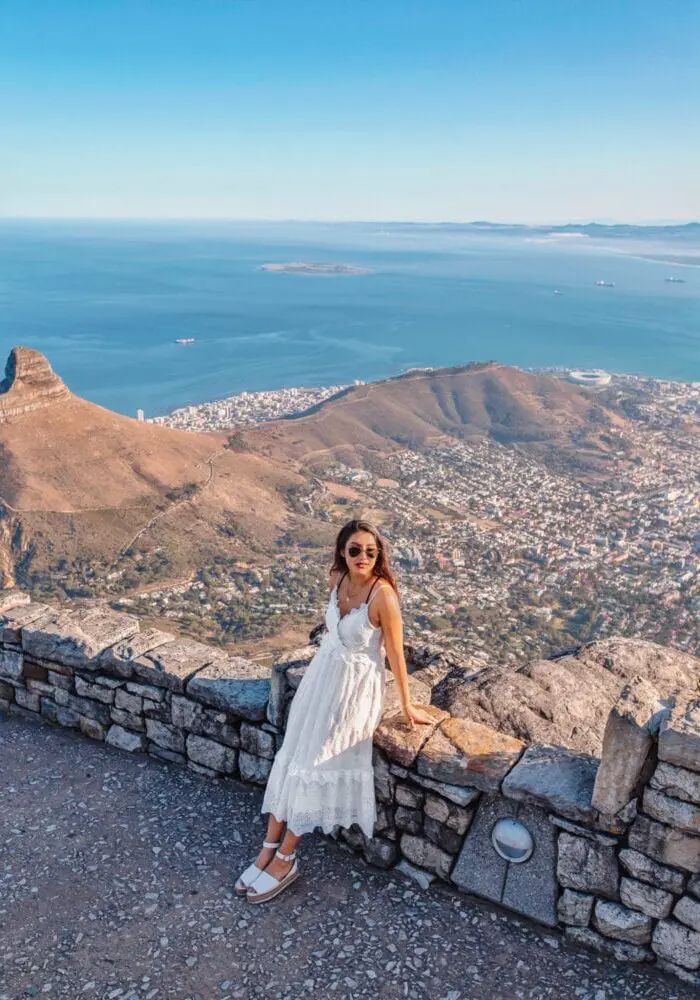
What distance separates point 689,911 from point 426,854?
4.15ft

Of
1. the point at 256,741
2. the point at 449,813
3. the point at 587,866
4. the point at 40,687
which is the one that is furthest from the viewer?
the point at 40,687

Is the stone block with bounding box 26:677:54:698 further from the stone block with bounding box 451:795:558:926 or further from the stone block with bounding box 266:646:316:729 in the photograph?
the stone block with bounding box 451:795:558:926

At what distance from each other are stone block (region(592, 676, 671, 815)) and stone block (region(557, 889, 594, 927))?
498 millimetres

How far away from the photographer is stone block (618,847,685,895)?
131 inches

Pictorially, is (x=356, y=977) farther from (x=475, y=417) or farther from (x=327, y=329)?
(x=327, y=329)

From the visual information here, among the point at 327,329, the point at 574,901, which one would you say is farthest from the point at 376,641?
the point at 327,329

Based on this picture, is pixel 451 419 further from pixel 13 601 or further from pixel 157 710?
pixel 157 710

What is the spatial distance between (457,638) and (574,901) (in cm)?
2132

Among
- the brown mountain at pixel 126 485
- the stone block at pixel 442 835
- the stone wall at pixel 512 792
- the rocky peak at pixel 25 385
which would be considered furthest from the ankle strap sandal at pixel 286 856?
the rocky peak at pixel 25 385

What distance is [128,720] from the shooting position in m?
5.32

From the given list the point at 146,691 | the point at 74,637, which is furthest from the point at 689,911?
the point at 74,637

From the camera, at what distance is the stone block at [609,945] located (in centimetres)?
347

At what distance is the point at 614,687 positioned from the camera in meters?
Result: 5.02

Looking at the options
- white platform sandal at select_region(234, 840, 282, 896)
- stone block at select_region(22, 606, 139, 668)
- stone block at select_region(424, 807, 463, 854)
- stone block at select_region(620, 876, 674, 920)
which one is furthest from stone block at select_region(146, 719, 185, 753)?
stone block at select_region(620, 876, 674, 920)
